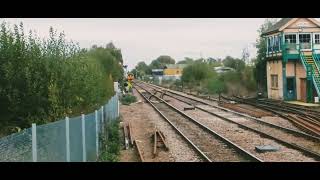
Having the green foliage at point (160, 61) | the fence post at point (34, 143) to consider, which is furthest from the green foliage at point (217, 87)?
the green foliage at point (160, 61)

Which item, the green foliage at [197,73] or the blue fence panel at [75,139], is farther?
the green foliage at [197,73]

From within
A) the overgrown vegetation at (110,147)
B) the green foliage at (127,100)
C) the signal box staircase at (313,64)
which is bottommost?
the overgrown vegetation at (110,147)

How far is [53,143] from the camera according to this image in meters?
7.46

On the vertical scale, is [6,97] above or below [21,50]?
below

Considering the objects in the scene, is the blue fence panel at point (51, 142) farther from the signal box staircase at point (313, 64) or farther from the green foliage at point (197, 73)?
the green foliage at point (197, 73)

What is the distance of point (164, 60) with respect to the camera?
194750 millimetres

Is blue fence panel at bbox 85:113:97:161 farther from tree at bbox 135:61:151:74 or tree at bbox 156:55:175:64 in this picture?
tree at bbox 156:55:175:64

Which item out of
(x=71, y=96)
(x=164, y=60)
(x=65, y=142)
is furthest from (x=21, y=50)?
(x=164, y=60)

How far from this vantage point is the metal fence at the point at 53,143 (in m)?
5.70

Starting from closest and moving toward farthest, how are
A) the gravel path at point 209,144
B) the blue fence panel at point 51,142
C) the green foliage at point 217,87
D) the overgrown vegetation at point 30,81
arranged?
the blue fence panel at point 51,142 < the overgrown vegetation at point 30,81 < the gravel path at point 209,144 < the green foliage at point 217,87

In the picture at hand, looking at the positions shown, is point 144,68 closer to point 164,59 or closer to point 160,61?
point 160,61

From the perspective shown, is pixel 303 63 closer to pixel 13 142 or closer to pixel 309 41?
pixel 309 41
